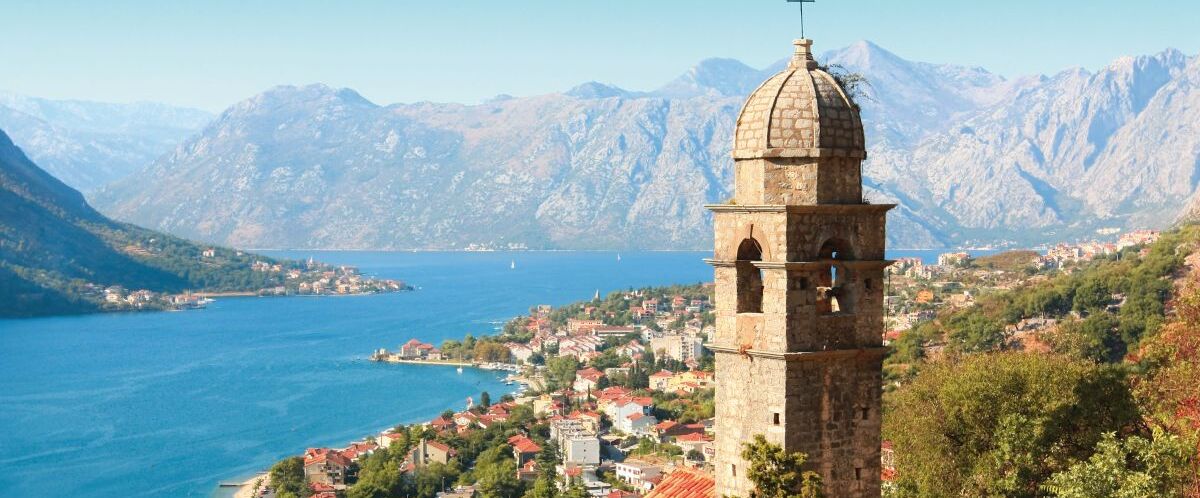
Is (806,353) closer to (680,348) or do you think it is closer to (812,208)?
(812,208)

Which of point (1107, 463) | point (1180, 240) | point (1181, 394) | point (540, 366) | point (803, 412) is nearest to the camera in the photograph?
point (803, 412)

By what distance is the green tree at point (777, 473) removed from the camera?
8531 mm

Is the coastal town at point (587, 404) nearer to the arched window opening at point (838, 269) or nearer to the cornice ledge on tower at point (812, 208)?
the arched window opening at point (838, 269)

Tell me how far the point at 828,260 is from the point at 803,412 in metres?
1.09

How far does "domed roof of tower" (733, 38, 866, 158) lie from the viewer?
8922 mm

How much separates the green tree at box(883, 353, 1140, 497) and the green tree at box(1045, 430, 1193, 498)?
1.27m

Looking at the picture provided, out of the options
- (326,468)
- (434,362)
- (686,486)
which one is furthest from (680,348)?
(686,486)

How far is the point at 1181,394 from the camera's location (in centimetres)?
1462

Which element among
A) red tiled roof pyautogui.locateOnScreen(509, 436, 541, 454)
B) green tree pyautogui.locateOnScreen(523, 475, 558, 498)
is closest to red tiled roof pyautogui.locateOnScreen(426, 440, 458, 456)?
red tiled roof pyautogui.locateOnScreen(509, 436, 541, 454)

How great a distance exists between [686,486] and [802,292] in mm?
2851

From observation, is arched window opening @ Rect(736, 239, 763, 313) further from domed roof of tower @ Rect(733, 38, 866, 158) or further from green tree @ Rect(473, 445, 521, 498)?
green tree @ Rect(473, 445, 521, 498)

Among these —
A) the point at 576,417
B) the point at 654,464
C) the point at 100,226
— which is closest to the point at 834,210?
the point at 654,464

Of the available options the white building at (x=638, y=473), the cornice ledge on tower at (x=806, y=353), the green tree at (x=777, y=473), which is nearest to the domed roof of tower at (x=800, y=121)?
the cornice ledge on tower at (x=806, y=353)

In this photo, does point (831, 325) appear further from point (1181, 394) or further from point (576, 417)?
point (576, 417)
